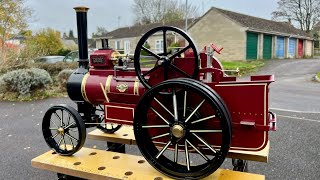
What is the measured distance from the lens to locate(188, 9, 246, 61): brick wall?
22.9 m

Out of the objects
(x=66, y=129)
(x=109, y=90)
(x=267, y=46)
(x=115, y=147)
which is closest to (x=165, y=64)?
(x=109, y=90)

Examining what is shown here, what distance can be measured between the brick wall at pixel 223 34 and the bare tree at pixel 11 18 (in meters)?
12.1

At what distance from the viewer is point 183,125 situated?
240 cm

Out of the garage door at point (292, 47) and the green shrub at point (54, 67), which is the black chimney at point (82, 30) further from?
the garage door at point (292, 47)

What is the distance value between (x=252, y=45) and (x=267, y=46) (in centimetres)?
297

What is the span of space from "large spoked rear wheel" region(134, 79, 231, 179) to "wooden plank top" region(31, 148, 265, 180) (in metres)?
0.18

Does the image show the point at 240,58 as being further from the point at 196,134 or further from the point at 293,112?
the point at 196,134

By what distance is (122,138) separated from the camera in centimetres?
362

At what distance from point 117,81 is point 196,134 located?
1.08 m

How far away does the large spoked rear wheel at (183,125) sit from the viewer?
2268mm

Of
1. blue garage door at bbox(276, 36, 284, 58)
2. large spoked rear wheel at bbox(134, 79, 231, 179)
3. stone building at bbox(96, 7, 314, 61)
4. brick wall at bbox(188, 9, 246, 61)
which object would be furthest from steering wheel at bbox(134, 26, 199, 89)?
blue garage door at bbox(276, 36, 284, 58)

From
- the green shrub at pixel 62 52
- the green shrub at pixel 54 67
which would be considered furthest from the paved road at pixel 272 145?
the green shrub at pixel 62 52

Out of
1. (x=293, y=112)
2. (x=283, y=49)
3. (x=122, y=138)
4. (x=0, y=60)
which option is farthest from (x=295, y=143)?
(x=283, y=49)

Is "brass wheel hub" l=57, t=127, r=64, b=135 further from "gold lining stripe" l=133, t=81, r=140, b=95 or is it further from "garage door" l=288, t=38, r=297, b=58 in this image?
"garage door" l=288, t=38, r=297, b=58
